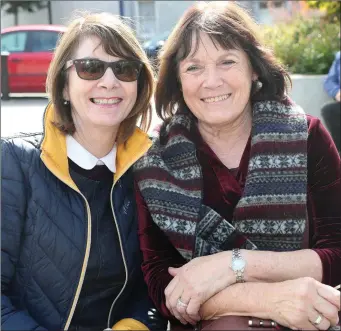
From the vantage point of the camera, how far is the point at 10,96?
13945 millimetres

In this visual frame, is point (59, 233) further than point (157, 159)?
No

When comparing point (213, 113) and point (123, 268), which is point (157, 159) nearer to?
point (213, 113)

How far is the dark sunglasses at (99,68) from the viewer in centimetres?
270

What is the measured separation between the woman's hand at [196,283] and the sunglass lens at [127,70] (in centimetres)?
90

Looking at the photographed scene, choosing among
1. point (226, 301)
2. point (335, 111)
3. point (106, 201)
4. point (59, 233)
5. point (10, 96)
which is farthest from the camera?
point (10, 96)

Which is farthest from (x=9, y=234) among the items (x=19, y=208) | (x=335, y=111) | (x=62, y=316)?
(x=335, y=111)

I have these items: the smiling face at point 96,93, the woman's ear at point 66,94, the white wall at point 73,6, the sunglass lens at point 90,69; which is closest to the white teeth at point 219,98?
the smiling face at point 96,93

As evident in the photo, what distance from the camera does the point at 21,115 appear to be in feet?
35.3

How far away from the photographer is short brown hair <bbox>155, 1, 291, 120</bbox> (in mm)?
2738

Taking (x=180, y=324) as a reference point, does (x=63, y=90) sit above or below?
above

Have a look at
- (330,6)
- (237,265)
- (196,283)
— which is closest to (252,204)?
(237,265)

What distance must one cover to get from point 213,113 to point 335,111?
3665 millimetres

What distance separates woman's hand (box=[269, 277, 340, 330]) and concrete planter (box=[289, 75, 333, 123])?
5639 mm

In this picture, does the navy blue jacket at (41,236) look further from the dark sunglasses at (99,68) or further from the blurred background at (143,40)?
the blurred background at (143,40)
